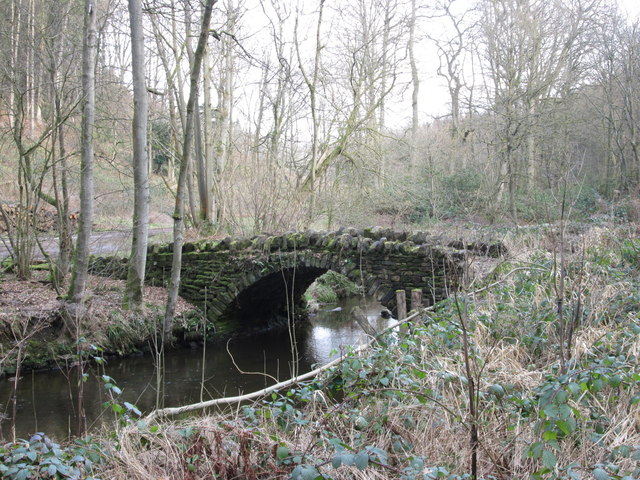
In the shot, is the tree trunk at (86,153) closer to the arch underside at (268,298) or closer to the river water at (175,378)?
the river water at (175,378)

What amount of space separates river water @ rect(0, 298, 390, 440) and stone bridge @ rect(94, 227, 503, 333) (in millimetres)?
705

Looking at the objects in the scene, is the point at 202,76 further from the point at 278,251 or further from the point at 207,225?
the point at 278,251

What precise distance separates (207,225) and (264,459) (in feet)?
33.9

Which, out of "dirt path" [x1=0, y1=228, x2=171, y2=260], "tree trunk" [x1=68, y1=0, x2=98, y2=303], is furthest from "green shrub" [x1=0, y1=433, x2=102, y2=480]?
"dirt path" [x1=0, y1=228, x2=171, y2=260]

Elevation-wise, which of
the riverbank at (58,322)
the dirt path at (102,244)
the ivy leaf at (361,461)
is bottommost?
the riverbank at (58,322)

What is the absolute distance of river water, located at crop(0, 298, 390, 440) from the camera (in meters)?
6.02

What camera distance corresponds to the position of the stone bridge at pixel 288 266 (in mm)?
7799

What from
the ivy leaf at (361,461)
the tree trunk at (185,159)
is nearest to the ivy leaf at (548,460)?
the ivy leaf at (361,461)

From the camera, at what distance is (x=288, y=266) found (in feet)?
30.1

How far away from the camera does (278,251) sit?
Result: 372 inches

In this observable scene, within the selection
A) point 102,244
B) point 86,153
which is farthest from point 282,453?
point 102,244

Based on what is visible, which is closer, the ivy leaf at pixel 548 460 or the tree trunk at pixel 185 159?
the ivy leaf at pixel 548 460

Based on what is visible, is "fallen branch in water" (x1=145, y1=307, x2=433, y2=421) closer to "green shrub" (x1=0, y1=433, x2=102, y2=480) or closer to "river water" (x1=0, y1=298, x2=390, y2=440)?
"river water" (x1=0, y1=298, x2=390, y2=440)

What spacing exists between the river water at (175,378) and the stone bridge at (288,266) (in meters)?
0.70
